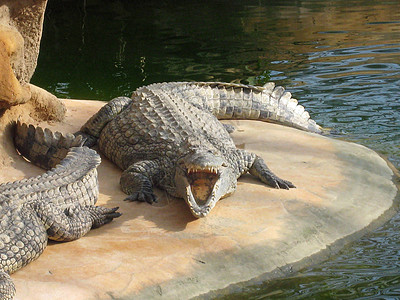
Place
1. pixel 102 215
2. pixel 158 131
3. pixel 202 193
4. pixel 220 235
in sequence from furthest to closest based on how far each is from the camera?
pixel 158 131, pixel 202 193, pixel 102 215, pixel 220 235

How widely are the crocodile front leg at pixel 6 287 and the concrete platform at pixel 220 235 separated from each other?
8cm

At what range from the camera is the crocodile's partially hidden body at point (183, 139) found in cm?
501

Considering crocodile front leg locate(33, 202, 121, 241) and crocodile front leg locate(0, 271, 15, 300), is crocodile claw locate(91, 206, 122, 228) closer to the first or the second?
crocodile front leg locate(33, 202, 121, 241)

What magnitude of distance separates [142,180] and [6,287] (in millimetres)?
1885

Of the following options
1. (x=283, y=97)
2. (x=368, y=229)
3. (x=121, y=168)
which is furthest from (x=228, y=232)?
(x=283, y=97)

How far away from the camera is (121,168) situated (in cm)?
610

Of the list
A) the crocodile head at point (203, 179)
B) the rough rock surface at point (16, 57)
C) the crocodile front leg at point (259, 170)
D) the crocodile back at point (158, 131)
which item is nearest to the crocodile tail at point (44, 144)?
the rough rock surface at point (16, 57)

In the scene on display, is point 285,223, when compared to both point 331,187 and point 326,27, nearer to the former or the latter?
point 331,187

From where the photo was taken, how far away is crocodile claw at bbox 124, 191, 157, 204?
5.20m

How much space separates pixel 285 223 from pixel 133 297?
1.44 meters

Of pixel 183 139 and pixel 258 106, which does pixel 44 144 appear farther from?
pixel 258 106

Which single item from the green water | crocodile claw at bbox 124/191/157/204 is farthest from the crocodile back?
the green water

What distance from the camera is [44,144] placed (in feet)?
19.0

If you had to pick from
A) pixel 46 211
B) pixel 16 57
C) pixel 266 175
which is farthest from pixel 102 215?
pixel 16 57
